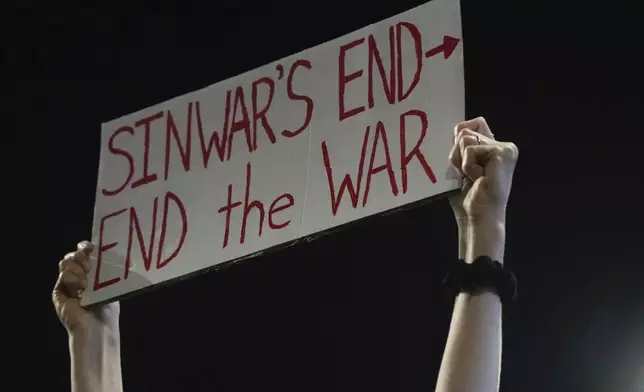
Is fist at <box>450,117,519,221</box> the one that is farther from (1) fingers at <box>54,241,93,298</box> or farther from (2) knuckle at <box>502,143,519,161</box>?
(1) fingers at <box>54,241,93,298</box>

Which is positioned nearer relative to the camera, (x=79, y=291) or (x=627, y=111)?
(x=79, y=291)

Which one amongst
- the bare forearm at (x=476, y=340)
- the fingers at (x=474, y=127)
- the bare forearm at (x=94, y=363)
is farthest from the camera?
the bare forearm at (x=94, y=363)

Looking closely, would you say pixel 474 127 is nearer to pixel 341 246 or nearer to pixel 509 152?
pixel 509 152

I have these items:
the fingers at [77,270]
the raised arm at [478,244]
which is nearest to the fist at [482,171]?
the raised arm at [478,244]

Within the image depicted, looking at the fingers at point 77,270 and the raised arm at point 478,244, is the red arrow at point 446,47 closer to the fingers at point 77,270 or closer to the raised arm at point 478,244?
the raised arm at point 478,244

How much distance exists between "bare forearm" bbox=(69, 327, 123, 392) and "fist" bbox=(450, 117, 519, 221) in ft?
1.56

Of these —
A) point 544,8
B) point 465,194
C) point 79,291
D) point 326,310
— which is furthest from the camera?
point 326,310

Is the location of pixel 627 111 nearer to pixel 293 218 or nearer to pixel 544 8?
pixel 544 8

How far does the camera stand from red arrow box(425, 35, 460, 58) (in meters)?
1.04

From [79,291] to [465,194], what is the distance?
487 millimetres

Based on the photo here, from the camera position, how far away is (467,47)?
1.70 m

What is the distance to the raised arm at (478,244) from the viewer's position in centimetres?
88

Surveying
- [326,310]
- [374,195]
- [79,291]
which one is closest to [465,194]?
[374,195]

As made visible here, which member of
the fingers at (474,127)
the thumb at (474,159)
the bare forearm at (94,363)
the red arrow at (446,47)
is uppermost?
the red arrow at (446,47)
